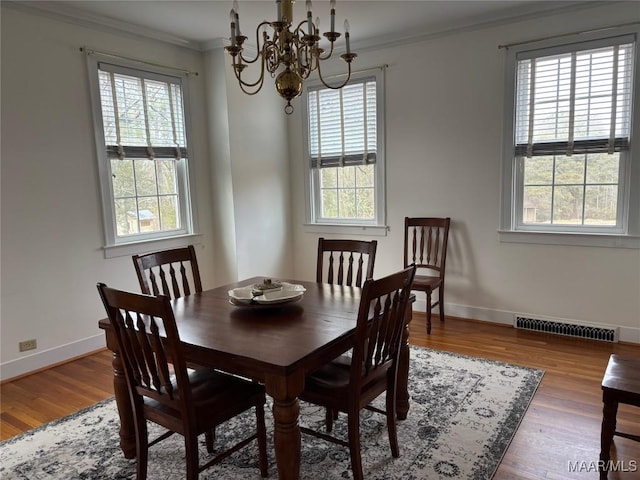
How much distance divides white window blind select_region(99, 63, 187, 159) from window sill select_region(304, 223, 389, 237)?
1613mm

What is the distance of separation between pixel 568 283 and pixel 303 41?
3.00m

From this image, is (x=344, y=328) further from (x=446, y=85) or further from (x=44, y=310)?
(x=446, y=85)

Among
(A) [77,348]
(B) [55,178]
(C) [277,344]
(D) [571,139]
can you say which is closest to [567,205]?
(D) [571,139]

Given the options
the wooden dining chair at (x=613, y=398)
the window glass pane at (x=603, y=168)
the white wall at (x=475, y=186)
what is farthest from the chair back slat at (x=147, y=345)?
the window glass pane at (x=603, y=168)

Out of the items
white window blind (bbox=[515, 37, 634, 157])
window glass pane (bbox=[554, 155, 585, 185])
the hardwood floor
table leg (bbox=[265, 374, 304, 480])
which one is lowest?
the hardwood floor

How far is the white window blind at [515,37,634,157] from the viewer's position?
3.47 metres

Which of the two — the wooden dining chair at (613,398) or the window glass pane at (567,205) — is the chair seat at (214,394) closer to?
the wooden dining chair at (613,398)

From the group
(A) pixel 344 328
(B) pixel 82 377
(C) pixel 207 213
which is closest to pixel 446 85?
(C) pixel 207 213

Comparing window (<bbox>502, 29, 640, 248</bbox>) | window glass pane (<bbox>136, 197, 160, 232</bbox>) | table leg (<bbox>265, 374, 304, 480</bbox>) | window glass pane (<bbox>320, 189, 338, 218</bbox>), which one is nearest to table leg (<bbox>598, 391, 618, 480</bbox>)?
table leg (<bbox>265, 374, 304, 480</bbox>)

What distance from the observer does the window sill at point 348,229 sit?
4.72 meters

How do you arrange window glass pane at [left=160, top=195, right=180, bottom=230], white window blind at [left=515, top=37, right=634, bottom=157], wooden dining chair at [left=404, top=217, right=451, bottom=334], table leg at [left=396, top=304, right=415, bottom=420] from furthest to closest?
window glass pane at [left=160, top=195, right=180, bottom=230] < wooden dining chair at [left=404, top=217, right=451, bottom=334] < white window blind at [left=515, top=37, right=634, bottom=157] < table leg at [left=396, top=304, right=415, bottom=420]

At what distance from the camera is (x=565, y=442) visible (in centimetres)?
230

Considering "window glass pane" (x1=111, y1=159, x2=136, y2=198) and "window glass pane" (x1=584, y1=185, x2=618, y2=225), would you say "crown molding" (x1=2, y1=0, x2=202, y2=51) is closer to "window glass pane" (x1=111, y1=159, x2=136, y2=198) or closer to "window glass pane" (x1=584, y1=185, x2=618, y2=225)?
"window glass pane" (x1=111, y1=159, x2=136, y2=198)

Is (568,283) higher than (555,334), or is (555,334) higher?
(568,283)
